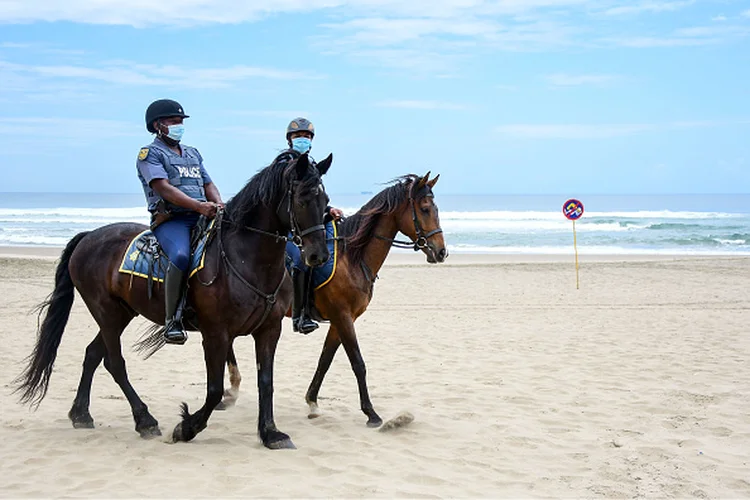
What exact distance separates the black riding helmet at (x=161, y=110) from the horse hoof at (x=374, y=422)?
2.88 metres

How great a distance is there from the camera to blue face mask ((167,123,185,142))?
18.5 feet

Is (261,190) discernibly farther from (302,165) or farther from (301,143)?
(301,143)

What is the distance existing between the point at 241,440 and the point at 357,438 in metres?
0.90

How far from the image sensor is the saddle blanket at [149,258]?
17.6ft

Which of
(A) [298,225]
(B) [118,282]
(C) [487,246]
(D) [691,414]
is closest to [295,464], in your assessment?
(A) [298,225]

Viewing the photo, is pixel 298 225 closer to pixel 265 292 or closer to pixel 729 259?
pixel 265 292

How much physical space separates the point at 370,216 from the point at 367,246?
270mm

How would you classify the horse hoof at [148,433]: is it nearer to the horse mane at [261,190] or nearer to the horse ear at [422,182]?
the horse mane at [261,190]

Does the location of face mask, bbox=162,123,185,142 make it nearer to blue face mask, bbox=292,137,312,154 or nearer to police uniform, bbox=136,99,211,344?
police uniform, bbox=136,99,211,344

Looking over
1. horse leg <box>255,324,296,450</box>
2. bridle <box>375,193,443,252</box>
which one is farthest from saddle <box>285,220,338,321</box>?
horse leg <box>255,324,296,450</box>

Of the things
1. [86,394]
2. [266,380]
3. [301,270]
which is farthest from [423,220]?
[86,394]

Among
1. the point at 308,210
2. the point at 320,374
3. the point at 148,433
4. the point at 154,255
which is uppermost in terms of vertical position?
the point at 308,210

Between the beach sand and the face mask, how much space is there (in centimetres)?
225

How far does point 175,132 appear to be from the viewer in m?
5.64
